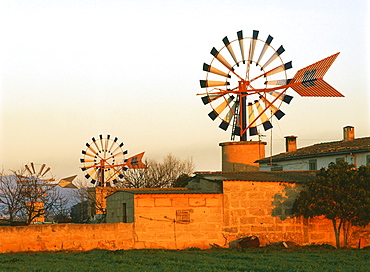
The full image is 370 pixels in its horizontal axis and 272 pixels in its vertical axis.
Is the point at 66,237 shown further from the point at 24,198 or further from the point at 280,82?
the point at 280,82

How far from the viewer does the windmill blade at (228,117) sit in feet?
154

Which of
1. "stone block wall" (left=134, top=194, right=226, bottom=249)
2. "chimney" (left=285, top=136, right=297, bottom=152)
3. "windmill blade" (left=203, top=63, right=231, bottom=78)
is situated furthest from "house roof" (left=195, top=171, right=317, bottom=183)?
"chimney" (left=285, top=136, right=297, bottom=152)

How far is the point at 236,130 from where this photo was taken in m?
47.3

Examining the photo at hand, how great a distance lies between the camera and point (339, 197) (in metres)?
32.1

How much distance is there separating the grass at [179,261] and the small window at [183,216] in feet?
7.59

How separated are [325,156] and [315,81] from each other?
25.3 ft

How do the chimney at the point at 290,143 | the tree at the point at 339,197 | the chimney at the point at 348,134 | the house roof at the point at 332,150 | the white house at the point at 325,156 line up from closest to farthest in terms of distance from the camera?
the tree at the point at 339,197 < the white house at the point at 325,156 < the house roof at the point at 332,150 < the chimney at the point at 348,134 < the chimney at the point at 290,143

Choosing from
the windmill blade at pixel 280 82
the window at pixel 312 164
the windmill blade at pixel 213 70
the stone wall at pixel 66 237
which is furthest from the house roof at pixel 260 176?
the windmill blade at pixel 213 70

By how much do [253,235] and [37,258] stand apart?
12.2m

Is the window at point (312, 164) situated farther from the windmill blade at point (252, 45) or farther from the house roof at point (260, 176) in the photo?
the windmill blade at point (252, 45)

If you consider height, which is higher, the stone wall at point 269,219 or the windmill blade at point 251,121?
the windmill blade at point 251,121

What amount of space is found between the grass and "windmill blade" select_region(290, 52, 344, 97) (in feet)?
47.6

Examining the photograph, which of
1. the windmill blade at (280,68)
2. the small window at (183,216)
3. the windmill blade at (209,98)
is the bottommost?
the small window at (183,216)

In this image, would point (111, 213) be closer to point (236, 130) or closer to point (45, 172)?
point (236, 130)
